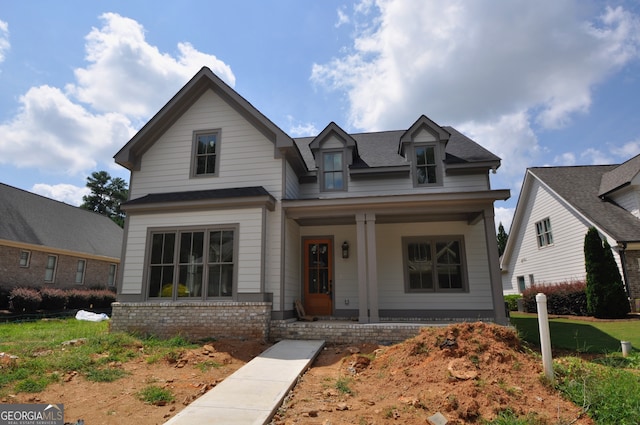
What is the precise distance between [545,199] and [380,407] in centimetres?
1763

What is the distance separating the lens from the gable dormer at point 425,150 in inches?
464

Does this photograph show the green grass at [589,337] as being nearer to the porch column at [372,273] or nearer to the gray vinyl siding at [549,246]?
the porch column at [372,273]

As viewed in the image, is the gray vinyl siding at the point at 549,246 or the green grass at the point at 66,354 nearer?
the green grass at the point at 66,354

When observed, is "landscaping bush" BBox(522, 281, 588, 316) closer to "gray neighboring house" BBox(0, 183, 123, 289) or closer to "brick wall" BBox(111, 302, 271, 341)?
"brick wall" BBox(111, 302, 271, 341)

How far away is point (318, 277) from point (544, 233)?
13.5 m

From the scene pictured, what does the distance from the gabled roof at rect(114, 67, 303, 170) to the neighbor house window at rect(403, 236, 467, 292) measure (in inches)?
182

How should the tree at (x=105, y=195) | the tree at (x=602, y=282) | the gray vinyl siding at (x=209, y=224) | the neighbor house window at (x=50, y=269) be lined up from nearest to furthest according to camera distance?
1. the gray vinyl siding at (x=209, y=224)
2. the tree at (x=602, y=282)
3. the neighbor house window at (x=50, y=269)
4. the tree at (x=105, y=195)

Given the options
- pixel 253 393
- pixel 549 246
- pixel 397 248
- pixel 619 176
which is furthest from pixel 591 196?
pixel 253 393

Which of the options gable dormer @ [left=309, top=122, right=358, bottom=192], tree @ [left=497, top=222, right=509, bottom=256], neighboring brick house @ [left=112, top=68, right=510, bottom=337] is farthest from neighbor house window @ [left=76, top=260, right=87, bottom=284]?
tree @ [left=497, top=222, right=509, bottom=256]

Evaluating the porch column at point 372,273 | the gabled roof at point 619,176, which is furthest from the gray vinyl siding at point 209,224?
the gabled roof at point 619,176

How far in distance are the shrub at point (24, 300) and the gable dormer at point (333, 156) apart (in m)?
14.7

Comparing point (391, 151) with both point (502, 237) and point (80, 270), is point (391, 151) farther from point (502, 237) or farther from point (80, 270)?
point (502, 237)

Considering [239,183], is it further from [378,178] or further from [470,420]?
[470,420]

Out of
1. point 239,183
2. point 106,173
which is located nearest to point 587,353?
point 239,183
